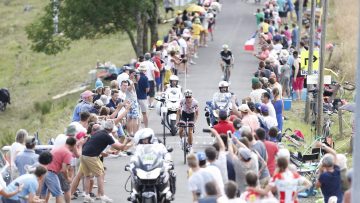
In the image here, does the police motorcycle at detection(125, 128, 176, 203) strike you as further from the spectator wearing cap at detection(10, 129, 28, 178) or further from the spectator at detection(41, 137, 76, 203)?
the spectator wearing cap at detection(10, 129, 28, 178)

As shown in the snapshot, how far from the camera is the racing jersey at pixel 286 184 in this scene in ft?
64.3

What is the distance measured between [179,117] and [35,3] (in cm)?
6171

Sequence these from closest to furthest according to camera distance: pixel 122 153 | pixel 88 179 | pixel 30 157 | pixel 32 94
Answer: pixel 30 157
pixel 88 179
pixel 122 153
pixel 32 94

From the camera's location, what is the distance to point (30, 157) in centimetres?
2159

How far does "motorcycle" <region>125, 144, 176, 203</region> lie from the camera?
21.6m

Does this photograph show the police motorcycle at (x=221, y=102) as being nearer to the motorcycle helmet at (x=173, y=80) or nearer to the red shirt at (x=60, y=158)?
the motorcycle helmet at (x=173, y=80)

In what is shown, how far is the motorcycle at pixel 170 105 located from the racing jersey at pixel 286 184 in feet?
34.8

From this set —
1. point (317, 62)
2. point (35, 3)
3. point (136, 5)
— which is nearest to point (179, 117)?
point (317, 62)

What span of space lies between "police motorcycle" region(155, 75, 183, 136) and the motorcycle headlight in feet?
28.0

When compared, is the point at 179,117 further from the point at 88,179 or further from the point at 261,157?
the point at 261,157

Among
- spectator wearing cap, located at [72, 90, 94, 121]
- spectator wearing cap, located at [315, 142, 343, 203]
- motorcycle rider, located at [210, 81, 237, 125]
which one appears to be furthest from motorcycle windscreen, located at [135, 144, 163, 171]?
motorcycle rider, located at [210, 81, 237, 125]

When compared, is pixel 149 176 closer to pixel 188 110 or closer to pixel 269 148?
pixel 269 148

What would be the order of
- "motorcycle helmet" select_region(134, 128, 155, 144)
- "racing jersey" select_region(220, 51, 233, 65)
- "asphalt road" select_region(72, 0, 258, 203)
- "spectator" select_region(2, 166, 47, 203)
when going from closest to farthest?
"spectator" select_region(2, 166, 47, 203) < "motorcycle helmet" select_region(134, 128, 155, 144) < "asphalt road" select_region(72, 0, 258, 203) < "racing jersey" select_region(220, 51, 233, 65)

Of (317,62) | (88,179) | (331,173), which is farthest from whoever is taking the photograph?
(317,62)
